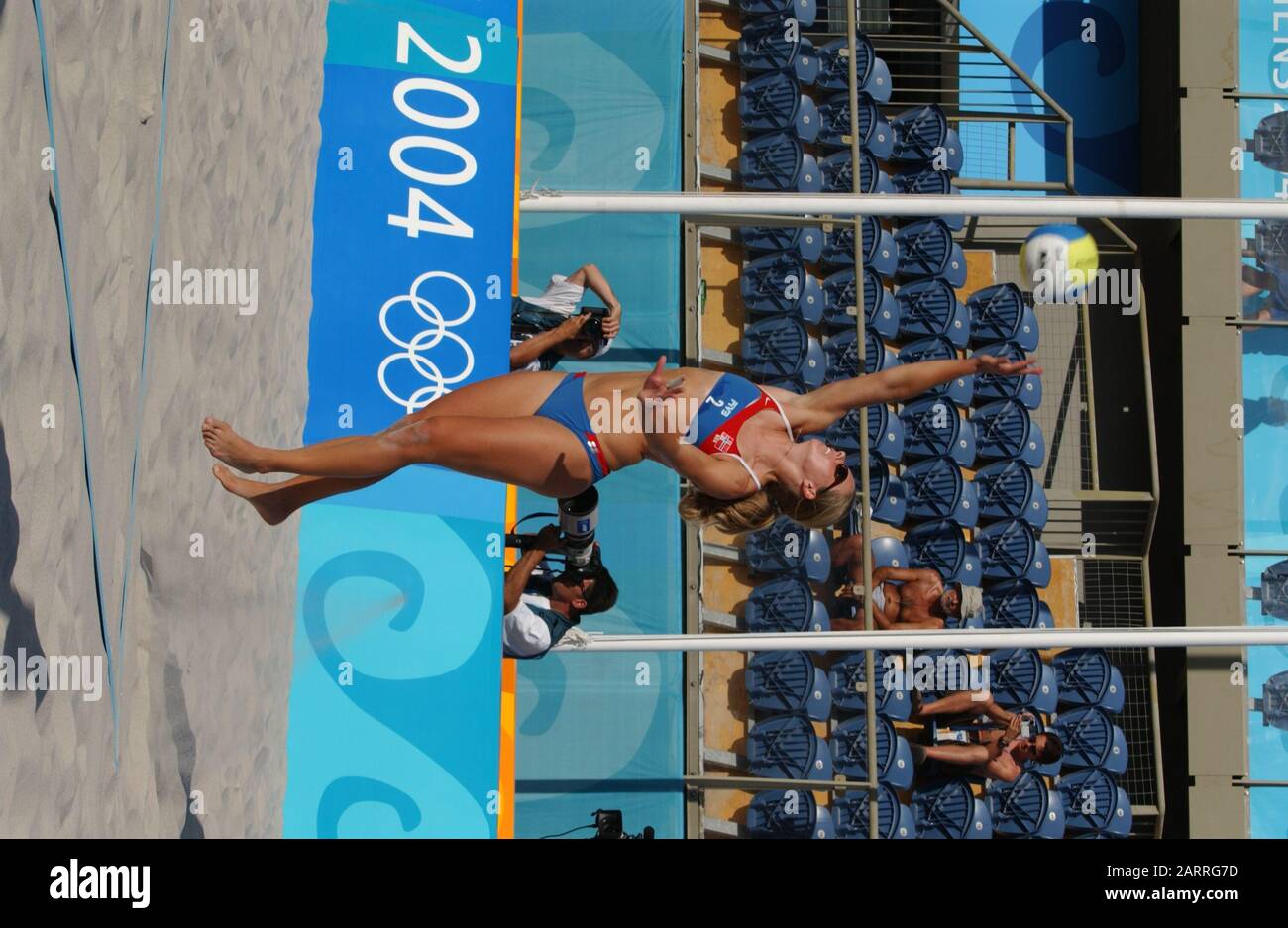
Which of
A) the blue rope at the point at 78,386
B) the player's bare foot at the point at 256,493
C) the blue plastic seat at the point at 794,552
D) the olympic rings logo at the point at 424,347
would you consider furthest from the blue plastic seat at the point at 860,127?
the blue rope at the point at 78,386

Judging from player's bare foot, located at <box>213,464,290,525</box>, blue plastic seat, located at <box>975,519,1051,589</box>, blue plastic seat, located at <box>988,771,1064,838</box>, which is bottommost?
blue plastic seat, located at <box>988,771,1064,838</box>

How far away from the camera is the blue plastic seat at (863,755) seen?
7.53 meters

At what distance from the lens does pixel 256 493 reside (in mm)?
5109

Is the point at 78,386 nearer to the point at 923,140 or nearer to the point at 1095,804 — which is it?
the point at 923,140

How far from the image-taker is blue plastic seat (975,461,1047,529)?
8.13 meters

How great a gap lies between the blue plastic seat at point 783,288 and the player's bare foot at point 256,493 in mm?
3583

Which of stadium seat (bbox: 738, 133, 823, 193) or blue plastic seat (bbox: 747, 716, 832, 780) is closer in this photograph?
blue plastic seat (bbox: 747, 716, 832, 780)

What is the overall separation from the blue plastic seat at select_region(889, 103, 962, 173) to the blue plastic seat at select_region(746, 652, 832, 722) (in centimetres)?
299

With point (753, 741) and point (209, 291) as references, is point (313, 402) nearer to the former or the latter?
point (209, 291)

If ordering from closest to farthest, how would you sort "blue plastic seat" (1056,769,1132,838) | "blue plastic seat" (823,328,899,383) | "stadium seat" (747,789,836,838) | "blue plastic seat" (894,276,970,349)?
"stadium seat" (747,789,836,838) < "blue plastic seat" (1056,769,1132,838) < "blue plastic seat" (823,328,899,383) < "blue plastic seat" (894,276,970,349)

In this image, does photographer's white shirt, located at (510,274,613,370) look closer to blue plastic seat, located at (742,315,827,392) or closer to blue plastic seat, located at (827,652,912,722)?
blue plastic seat, located at (742,315,827,392)

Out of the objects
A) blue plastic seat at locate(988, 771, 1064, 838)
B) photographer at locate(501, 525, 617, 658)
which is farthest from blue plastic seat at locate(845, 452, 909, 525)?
photographer at locate(501, 525, 617, 658)

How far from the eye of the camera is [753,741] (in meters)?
7.54

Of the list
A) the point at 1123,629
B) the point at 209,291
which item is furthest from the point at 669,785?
the point at 209,291
